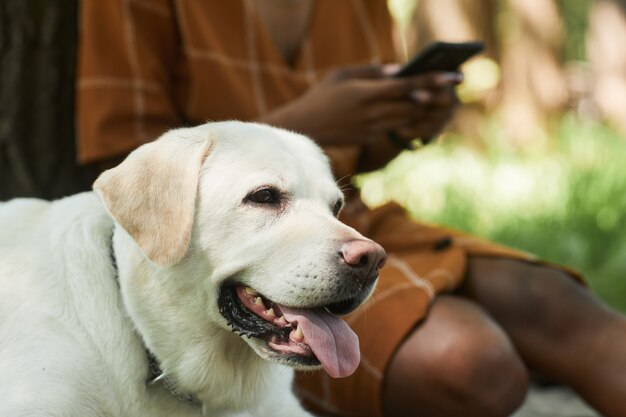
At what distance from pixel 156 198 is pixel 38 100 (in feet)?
4.66

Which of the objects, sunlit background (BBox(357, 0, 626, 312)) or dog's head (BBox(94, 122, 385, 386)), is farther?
sunlit background (BBox(357, 0, 626, 312))

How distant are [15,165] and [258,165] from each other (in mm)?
1454

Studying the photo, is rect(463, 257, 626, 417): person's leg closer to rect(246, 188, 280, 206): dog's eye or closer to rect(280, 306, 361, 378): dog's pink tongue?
rect(280, 306, 361, 378): dog's pink tongue

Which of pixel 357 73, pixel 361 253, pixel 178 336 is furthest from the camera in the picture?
pixel 357 73

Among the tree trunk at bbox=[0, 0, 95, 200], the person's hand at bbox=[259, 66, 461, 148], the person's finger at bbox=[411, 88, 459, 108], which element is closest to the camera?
the person's hand at bbox=[259, 66, 461, 148]

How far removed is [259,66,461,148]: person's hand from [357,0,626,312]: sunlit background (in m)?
1.40

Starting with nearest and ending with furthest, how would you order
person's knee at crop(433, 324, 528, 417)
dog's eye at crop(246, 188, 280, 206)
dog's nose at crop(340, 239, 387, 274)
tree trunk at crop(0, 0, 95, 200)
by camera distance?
1. dog's nose at crop(340, 239, 387, 274)
2. dog's eye at crop(246, 188, 280, 206)
3. person's knee at crop(433, 324, 528, 417)
4. tree trunk at crop(0, 0, 95, 200)

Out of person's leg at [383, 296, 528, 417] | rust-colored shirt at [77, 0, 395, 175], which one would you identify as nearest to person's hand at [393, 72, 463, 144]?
rust-colored shirt at [77, 0, 395, 175]

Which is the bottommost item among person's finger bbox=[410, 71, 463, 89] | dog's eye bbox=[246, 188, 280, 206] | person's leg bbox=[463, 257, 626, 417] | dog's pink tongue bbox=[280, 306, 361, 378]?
person's leg bbox=[463, 257, 626, 417]

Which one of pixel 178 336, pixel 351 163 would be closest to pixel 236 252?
pixel 178 336

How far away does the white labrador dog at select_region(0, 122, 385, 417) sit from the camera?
203 cm

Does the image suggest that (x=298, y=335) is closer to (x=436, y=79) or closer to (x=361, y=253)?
(x=361, y=253)

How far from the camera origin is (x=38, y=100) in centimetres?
325

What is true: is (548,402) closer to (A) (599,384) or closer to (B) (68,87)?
(A) (599,384)
